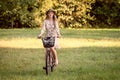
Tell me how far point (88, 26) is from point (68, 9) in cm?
276

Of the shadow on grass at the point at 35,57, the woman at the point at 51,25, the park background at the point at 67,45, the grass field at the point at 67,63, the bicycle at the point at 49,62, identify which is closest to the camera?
the grass field at the point at 67,63

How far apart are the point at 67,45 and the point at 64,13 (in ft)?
64.6

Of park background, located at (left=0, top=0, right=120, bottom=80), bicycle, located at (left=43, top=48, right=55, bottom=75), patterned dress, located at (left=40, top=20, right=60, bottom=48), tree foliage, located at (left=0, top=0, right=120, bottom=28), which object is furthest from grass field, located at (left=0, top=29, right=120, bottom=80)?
tree foliage, located at (left=0, top=0, right=120, bottom=28)

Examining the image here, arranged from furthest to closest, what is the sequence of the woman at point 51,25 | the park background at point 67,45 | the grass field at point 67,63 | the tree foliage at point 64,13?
the tree foliage at point 64,13, the woman at point 51,25, the park background at point 67,45, the grass field at point 67,63

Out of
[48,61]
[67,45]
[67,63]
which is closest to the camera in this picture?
[48,61]

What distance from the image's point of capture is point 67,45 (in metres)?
23.0

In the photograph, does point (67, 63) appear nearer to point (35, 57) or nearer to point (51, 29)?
point (35, 57)

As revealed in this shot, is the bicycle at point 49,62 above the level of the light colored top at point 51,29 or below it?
below

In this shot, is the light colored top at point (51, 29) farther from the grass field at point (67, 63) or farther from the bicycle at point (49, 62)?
the grass field at point (67, 63)

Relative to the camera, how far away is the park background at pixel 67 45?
12928 mm

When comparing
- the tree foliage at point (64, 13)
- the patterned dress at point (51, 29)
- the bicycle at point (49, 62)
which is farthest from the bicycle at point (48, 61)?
the tree foliage at point (64, 13)

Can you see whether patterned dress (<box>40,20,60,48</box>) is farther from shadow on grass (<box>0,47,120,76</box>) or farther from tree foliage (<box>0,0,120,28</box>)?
tree foliage (<box>0,0,120,28</box>)

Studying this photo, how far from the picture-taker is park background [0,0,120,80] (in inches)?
509

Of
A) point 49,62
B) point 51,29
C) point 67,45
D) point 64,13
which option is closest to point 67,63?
point 51,29
